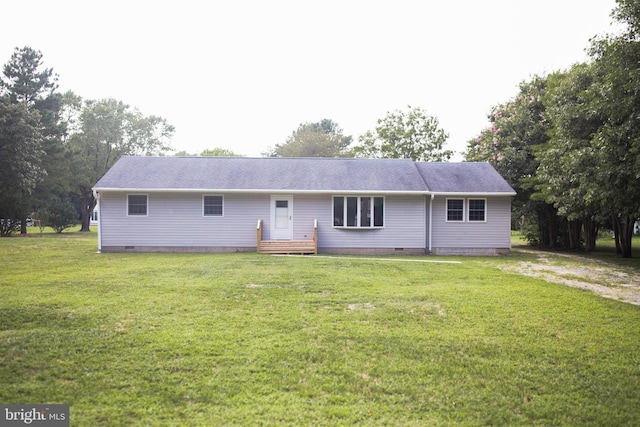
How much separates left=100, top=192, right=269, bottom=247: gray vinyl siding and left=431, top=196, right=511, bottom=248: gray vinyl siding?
7.43 m

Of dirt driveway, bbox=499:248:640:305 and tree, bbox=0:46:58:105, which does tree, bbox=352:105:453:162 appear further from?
tree, bbox=0:46:58:105

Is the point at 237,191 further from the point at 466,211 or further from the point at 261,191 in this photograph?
the point at 466,211

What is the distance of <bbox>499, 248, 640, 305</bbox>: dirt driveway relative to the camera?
809cm

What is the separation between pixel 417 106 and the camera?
114 feet

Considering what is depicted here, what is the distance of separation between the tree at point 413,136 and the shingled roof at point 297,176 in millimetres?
17044

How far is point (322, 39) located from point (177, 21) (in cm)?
684

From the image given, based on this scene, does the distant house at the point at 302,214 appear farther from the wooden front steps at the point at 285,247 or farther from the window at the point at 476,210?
the wooden front steps at the point at 285,247

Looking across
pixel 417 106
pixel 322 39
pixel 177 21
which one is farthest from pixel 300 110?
pixel 177 21

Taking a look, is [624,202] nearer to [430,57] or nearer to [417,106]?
[430,57]

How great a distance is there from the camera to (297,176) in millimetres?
16203

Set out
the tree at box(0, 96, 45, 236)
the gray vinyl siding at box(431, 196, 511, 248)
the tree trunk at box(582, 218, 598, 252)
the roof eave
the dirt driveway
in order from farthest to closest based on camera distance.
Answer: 1. the tree at box(0, 96, 45, 236)
2. the tree trunk at box(582, 218, 598, 252)
3. the gray vinyl siding at box(431, 196, 511, 248)
4. the roof eave
5. the dirt driveway

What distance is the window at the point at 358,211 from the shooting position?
15.4 meters

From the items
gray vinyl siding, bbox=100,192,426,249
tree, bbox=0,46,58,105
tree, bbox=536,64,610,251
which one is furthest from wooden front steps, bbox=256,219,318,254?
tree, bbox=0,46,58,105

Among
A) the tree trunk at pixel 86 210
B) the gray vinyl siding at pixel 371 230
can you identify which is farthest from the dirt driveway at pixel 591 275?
the tree trunk at pixel 86 210
